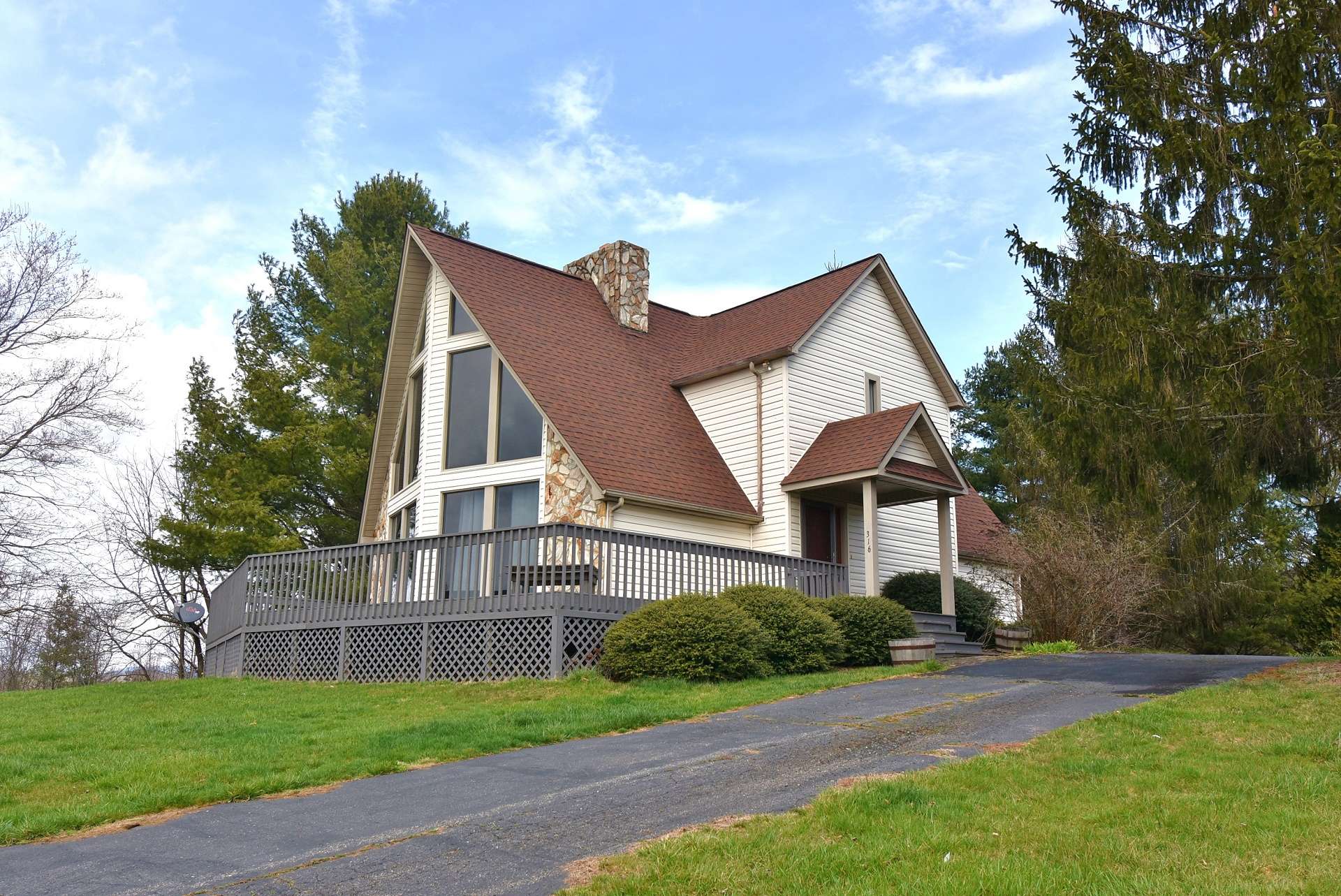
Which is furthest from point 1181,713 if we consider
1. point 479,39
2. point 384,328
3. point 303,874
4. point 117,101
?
point 384,328

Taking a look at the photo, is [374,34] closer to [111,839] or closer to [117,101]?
[117,101]

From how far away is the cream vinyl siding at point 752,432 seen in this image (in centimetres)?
2031

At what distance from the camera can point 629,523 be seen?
18.2 meters

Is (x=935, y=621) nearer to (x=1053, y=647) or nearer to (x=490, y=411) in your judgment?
(x=1053, y=647)

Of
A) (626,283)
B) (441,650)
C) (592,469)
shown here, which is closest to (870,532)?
(592,469)

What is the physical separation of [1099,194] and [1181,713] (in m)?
9.17

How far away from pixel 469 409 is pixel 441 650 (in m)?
5.67

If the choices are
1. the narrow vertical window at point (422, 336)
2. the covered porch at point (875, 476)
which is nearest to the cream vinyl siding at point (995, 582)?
the covered porch at point (875, 476)

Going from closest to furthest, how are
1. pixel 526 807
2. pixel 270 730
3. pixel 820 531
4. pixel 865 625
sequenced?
pixel 526 807 < pixel 270 730 < pixel 865 625 < pixel 820 531

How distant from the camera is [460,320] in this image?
20.9 m

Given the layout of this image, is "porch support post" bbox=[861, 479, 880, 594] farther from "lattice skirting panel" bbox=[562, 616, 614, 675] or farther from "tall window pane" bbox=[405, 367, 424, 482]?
"tall window pane" bbox=[405, 367, 424, 482]

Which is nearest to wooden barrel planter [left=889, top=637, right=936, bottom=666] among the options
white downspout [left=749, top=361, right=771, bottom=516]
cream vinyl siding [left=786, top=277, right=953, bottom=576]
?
cream vinyl siding [left=786, top=277, right=953, bottom=576]

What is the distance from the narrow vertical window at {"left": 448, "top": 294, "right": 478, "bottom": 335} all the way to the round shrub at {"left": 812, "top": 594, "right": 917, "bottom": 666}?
8584 mm

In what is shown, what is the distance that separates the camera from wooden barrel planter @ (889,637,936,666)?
16.6 meters
